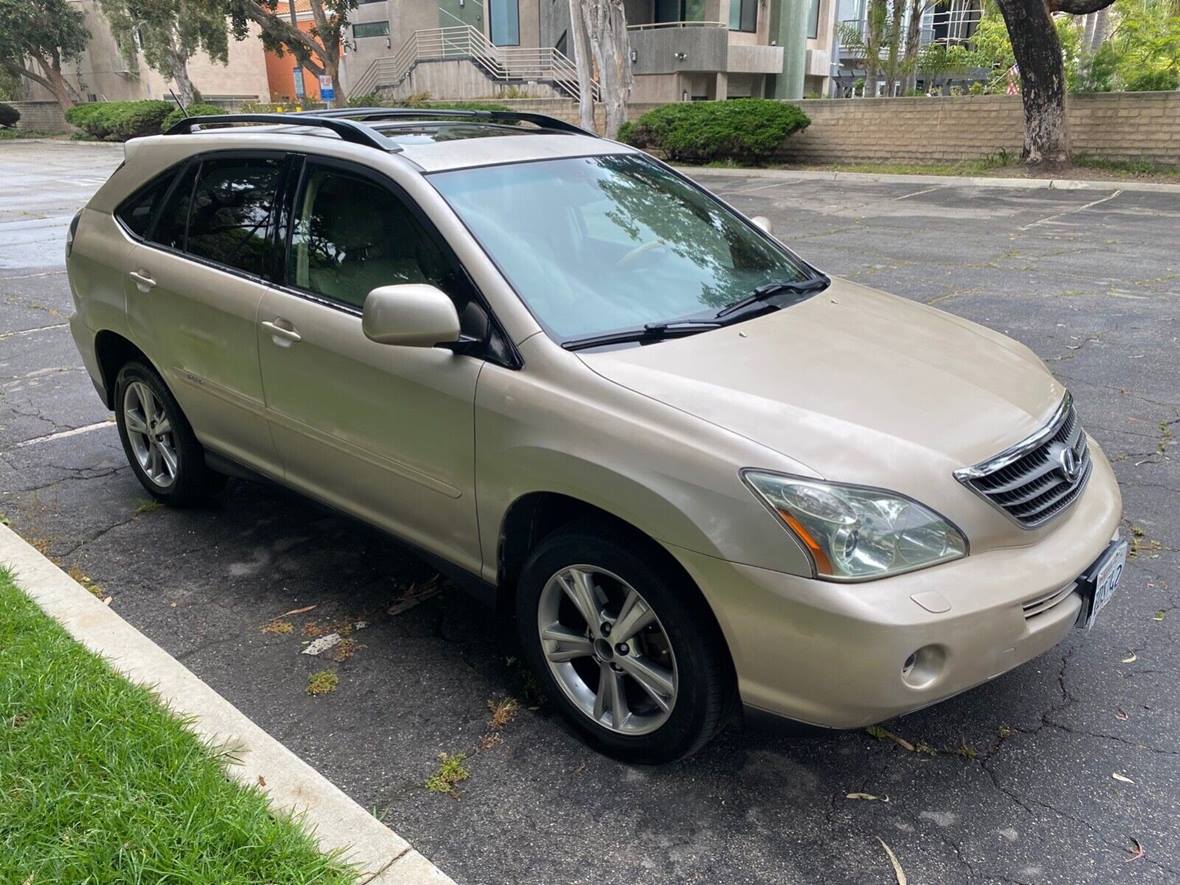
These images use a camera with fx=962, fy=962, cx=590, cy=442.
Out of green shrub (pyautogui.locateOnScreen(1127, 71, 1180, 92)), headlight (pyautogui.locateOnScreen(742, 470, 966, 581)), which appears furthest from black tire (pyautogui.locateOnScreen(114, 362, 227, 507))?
green shrub (pyautogui.locateOnScreen(1127, 71, 1180, 92))

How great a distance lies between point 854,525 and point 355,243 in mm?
2082

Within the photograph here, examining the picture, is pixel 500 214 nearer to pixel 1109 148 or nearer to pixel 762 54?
pixel 1109 148

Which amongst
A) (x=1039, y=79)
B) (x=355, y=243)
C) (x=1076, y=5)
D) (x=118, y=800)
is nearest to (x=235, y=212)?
(x=355, y=243)

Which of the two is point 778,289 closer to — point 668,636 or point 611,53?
point 668,636

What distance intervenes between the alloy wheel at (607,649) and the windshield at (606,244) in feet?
2.57

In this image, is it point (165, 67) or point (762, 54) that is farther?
Answer: point (165, 67)

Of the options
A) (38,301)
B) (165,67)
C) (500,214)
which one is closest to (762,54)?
(165,67)

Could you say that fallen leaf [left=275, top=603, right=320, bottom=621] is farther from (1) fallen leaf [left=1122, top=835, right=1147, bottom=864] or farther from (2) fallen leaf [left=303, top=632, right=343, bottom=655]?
(1) fallen leaf [left=1122, top=835, right=1147, bottom=864]

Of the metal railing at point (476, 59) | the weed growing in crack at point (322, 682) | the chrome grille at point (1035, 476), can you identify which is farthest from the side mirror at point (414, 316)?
the metal railing at point (476, 59)

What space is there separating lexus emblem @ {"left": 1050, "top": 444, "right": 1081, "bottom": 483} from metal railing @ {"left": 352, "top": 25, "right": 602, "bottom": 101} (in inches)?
1142

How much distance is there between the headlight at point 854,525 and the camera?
2.37 m

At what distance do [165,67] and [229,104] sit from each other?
551cm

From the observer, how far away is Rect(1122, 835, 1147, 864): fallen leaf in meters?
2.47

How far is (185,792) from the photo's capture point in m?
2.54
